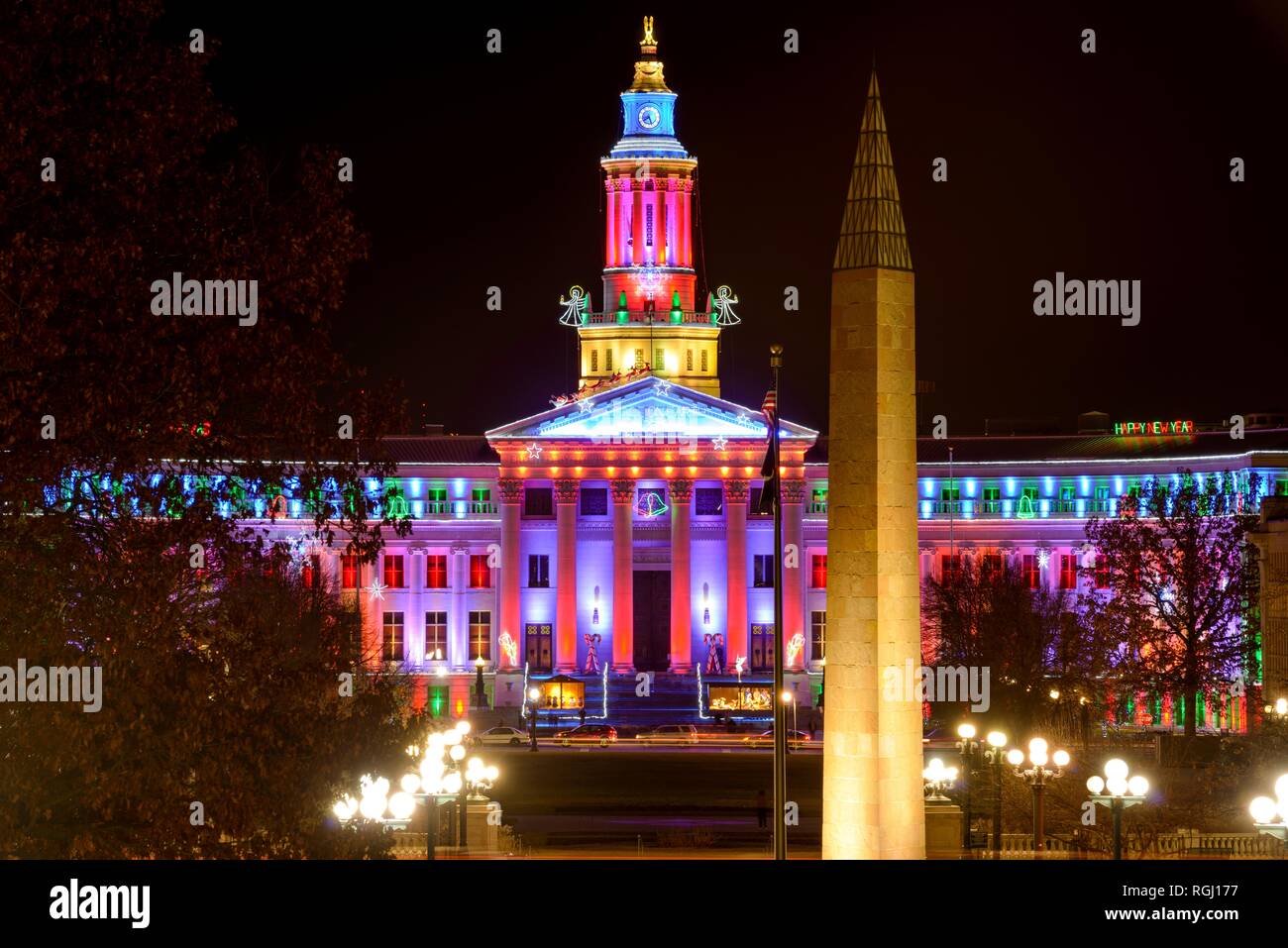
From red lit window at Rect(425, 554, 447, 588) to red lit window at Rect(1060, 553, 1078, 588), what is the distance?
102 feet

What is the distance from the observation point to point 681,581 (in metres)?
Result: 100

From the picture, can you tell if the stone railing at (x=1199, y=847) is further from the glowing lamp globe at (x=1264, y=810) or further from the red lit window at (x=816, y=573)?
the red lit window at (x=816, y=573)

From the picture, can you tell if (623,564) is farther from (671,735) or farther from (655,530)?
(671,735)

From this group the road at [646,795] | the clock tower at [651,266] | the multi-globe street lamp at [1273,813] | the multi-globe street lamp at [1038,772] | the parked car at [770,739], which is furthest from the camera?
the clock tower at [651,266]

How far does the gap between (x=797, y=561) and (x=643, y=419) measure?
33.4ft

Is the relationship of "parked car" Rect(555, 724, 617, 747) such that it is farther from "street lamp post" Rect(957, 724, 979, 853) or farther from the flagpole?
the flagpole

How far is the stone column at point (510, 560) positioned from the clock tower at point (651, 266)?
14.1m

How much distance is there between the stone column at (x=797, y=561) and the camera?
99.7 meters

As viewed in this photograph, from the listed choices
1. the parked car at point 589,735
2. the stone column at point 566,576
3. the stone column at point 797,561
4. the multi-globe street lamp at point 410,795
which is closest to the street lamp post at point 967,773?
the multi-globe street lamp at point 410,795

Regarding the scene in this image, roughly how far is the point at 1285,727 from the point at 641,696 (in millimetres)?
43393

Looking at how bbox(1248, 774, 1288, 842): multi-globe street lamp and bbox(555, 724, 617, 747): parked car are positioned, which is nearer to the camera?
bbox(1248, 774, 1288, 842): multi-globe street lamp

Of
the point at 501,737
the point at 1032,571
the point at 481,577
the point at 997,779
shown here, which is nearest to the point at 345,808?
the point at 997,779

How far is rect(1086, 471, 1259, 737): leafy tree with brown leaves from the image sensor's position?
7675cm

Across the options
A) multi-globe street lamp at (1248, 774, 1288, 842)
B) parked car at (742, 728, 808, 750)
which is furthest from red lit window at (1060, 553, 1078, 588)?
multi-globe street lamp at (1248, 774, 1288, 842)
